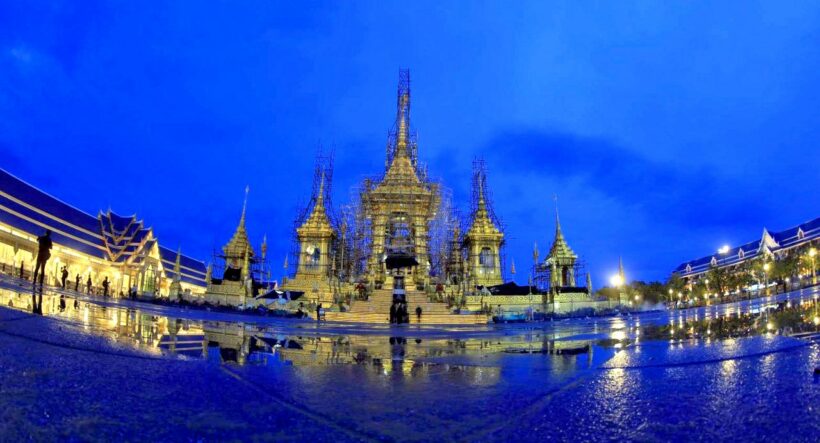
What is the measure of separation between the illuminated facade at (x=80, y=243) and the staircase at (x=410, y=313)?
1322 centimetres

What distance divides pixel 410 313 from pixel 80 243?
42.9m


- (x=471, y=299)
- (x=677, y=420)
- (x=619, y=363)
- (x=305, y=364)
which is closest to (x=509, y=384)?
(x=677, y=420)

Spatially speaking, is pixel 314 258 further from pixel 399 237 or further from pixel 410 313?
pixel 410 313

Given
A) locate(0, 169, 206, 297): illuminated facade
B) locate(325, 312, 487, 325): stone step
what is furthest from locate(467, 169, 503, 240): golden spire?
locate(0, 169, 206, 297): illuminated facade

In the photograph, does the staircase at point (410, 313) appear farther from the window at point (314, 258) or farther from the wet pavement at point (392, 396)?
the wet pavement at point (392, 396)

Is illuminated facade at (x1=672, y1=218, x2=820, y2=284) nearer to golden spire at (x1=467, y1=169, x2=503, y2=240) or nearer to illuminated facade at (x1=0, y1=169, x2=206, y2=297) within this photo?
golden spire at (x1=467, y1=169, x2=503, y2=240)

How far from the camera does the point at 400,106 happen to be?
5441 cm

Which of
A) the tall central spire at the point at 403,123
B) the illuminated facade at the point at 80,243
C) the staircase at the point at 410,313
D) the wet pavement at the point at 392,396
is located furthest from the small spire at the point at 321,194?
the wet pavement at the point at 392,396

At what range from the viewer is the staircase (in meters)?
23.2

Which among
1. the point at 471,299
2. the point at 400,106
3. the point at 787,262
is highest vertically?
the point at 400,106

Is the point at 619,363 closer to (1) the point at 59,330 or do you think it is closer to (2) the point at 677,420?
(2) the point at 677,420

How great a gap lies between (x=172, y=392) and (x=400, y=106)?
177 feet

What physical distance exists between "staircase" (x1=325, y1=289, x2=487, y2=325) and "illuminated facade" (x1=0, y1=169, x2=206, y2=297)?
43.4 feet

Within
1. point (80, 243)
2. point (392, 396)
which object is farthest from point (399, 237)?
point (392, 396)
